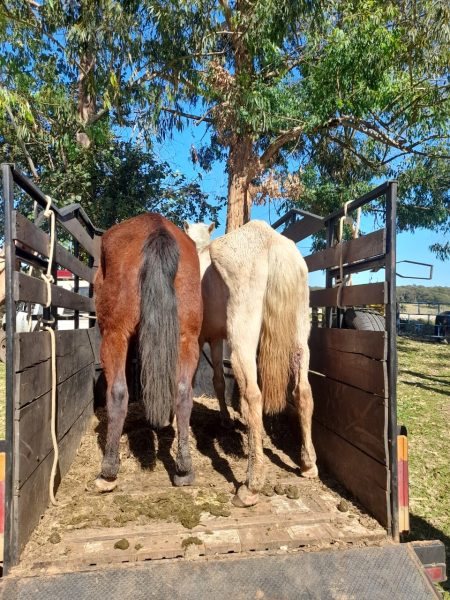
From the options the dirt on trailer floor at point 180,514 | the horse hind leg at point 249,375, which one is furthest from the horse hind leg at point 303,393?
the horse hind leg at point 249,375

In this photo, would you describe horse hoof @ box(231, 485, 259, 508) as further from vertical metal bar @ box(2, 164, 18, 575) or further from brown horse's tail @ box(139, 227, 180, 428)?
vertical metal bar @ box(2, 164, 18, 575)

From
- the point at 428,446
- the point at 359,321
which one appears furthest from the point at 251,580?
the point at 428,446

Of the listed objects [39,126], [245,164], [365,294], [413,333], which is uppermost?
[39,126]

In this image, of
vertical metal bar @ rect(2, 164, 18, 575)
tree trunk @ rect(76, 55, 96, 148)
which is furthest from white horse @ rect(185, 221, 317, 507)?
tree trunk @ rect(76, 55, 96, 148)

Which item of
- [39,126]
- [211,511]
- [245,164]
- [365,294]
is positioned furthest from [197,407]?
[39,126]

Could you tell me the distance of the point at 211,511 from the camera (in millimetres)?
2326

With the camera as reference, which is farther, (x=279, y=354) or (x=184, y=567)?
(x=279, y=354)

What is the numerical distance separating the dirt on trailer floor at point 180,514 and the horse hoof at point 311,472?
0.13 feet

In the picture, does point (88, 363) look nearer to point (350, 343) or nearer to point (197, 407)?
point (197, 407)

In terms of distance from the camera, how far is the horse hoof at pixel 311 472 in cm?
287

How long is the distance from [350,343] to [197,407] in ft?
7.78

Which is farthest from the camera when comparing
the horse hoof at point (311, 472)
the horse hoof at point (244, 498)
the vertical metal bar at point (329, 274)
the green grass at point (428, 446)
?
the vertical metal bar at point (329, 274)

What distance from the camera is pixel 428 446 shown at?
4715mm

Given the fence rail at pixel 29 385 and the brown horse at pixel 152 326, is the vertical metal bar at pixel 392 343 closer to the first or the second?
the brown horse at pixel 152 326
